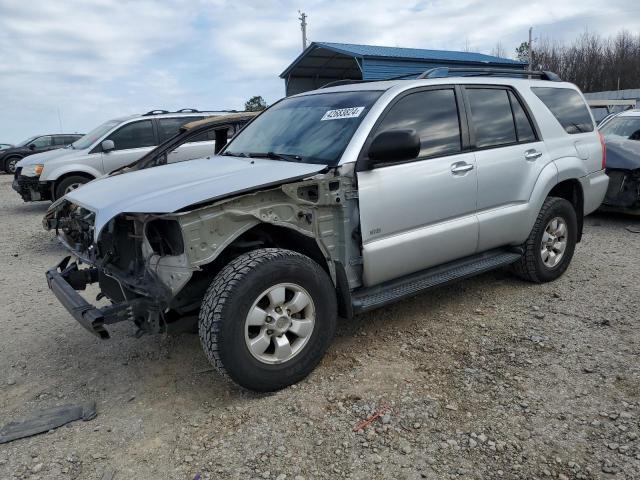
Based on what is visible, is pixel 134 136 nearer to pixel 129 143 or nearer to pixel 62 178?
A: pixel 129 143

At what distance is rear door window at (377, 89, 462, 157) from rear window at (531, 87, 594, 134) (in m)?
1.27

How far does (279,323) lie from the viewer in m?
3.06

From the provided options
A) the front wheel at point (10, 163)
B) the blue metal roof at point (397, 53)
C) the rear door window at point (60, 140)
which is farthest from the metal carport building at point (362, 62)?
the front wheel at point (10, 163)

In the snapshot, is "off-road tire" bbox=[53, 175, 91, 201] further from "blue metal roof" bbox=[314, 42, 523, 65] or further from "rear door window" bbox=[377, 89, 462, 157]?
"blue metal roof" bbox=[314, 42, 523, 65]

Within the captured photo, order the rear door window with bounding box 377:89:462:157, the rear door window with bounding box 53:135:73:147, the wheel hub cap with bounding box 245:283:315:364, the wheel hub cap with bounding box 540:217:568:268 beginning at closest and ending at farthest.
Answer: the wheel hub cap with bounding box 245:283:315:364 → the rear door window with bounding box 377:89:462:157 → the wheel hub cap with bounding box 540:217:568:268 → the rear door window with bounding box 53:135:73:147

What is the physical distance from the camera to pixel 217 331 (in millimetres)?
2795

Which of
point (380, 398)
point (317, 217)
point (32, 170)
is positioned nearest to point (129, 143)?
point (32, 170)

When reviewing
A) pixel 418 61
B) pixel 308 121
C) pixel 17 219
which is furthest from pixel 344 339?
pixel 418 61

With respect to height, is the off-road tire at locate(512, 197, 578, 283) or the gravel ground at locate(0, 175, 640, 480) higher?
the off-road tire at locate(512, 197, 578, 283)

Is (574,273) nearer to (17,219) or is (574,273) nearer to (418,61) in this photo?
(17,219)

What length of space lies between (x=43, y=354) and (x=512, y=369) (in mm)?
3355

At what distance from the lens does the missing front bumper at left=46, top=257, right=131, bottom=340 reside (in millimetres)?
2826

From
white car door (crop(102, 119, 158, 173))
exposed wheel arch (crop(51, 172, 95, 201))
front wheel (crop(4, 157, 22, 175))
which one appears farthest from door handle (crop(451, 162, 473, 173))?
front wheel (crop(4, 157, 22, 175))

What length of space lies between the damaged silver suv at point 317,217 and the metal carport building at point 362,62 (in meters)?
12.9
